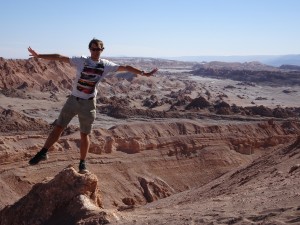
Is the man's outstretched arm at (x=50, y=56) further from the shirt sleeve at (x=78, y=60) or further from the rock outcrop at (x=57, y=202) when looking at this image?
the rock outcrop at (x=57, y=202)

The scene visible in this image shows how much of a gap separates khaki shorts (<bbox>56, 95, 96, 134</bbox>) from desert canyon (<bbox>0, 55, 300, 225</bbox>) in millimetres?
847

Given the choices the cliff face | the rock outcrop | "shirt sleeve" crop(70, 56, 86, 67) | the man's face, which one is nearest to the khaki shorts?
"shirt sleeve" crop(70, 56, 86, 67)

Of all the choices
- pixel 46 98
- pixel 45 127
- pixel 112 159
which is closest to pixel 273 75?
pixel 46 98

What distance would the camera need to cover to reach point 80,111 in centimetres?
641

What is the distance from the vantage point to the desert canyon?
235 inches

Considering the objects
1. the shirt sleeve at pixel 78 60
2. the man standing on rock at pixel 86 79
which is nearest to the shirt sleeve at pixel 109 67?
the man standing on rock at pixel 86 79

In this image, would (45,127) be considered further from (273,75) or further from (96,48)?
(273,75)

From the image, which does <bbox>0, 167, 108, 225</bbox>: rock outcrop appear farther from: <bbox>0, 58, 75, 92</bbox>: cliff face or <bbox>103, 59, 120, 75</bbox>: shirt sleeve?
<bbox>0, 58, 75, 92</bbox>: cliff face

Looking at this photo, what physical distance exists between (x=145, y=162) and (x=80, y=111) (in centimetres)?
1448

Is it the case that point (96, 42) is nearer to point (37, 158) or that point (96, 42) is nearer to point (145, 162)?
point (37, 158)

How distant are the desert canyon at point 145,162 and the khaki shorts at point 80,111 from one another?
847mm

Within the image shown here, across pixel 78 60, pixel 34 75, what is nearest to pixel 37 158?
pixel 78 60

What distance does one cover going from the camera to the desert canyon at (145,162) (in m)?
5.97

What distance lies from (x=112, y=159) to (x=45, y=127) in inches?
374
